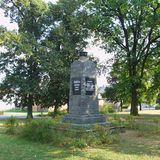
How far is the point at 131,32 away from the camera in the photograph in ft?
103

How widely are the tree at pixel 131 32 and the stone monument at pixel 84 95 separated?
14.0 metres

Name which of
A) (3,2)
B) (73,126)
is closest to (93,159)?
(73,126)

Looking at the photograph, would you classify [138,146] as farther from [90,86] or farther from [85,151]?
[90,86]

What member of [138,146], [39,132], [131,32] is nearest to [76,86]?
[39,132]

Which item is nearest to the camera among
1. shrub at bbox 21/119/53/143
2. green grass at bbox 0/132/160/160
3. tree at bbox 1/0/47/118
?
green grass at bbox 0/132/160/160

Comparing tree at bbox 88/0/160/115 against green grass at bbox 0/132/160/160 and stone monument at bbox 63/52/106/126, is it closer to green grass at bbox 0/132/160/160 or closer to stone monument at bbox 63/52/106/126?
stone monument at bbox 63/52/106/126

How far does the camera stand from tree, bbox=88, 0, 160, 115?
28.8 meters

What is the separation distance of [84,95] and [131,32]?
729 inches

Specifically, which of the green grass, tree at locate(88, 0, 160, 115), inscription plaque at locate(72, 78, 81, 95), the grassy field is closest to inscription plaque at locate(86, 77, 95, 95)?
inscription plaque at locate(72, 78, 81, 95)

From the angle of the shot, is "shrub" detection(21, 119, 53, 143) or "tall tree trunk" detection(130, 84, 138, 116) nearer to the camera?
"shrub" detection(21, 119, 53, 143)

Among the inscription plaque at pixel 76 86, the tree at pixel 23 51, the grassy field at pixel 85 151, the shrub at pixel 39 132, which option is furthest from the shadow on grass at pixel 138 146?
the tree at pixel 23 51

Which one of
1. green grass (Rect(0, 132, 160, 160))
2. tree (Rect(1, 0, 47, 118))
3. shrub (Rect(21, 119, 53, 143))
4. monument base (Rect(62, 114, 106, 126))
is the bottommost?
green grass (Rect(0, 132, 160, 160))

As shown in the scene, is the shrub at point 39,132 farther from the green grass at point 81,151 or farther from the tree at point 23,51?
the tree at point 23,51

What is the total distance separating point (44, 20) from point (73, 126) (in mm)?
17889
